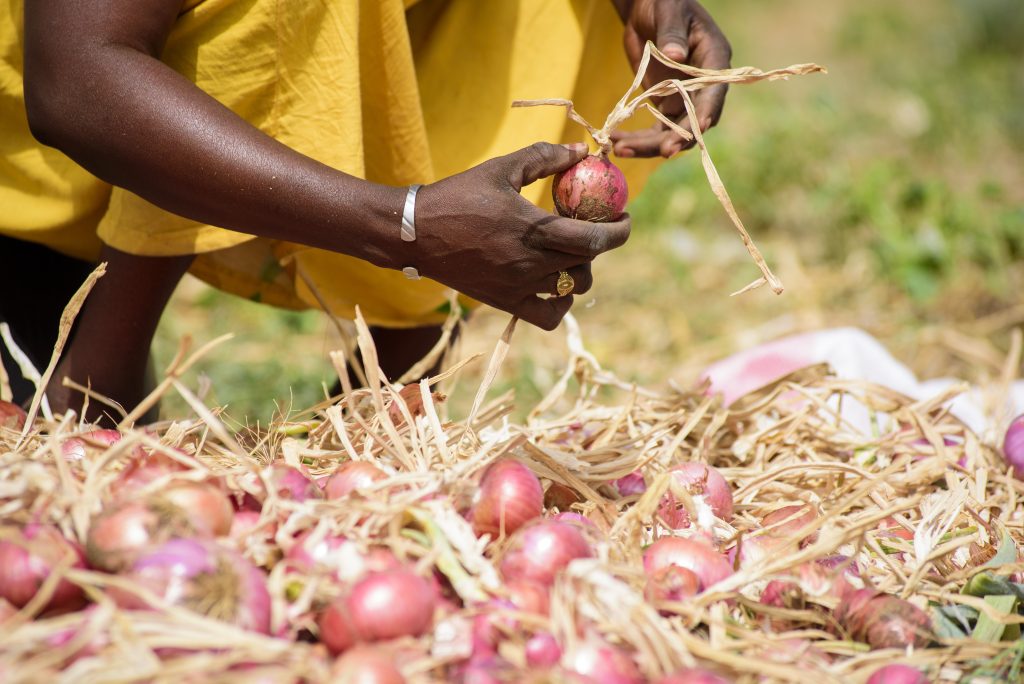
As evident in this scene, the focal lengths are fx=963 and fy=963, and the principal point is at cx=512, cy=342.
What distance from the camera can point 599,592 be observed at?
941mm

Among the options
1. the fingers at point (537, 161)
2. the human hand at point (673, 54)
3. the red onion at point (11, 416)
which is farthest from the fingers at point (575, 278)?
the red onion at point (11, 416)

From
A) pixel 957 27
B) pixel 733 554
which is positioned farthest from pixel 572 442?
pixel 957 27

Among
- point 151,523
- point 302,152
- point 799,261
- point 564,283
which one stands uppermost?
point 302,152

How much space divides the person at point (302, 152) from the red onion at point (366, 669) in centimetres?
53

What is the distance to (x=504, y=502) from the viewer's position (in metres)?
1.07

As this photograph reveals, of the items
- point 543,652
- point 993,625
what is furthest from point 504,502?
point 993,625

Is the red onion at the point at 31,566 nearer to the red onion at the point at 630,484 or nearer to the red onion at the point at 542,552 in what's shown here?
the red onion at the point at 542,552

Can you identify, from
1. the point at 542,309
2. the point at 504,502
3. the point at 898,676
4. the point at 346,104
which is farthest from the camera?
the point at 346,104

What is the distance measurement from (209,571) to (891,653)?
68 centimetres

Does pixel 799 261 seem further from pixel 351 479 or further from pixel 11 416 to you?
pixel 11 416

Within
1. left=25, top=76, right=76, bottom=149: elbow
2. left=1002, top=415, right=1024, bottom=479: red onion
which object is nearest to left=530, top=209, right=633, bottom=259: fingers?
left=25, top=76, right=76, bottom=149: elbow

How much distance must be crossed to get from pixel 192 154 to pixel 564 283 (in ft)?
1.59

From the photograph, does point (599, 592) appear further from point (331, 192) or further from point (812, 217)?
point (812, 217)

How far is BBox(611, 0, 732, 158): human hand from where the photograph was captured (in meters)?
1.52
